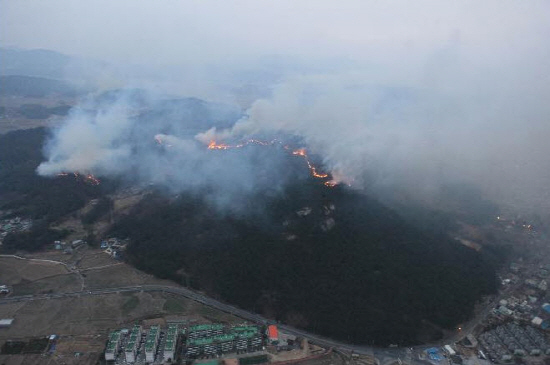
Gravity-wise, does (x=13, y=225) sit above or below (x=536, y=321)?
above

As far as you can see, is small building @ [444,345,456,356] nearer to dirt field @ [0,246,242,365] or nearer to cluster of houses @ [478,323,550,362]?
cluster of houses @ [478,323,550,362]

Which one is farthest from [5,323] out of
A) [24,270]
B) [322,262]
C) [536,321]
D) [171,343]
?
[536,321]

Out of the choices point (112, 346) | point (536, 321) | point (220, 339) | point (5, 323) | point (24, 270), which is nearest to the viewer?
point (112, 346)

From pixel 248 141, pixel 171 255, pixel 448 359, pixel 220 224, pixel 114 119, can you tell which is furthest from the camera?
pixel 114 119

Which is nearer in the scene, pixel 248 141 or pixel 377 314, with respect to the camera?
pixel 377 314

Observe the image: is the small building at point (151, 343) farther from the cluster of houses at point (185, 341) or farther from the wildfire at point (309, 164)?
the wildfire at point (309, 164)

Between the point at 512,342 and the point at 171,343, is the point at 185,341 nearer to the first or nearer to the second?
the point at 171,343

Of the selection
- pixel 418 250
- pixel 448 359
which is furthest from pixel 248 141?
pixel 448 359

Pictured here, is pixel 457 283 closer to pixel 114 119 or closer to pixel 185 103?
pixel 114 119

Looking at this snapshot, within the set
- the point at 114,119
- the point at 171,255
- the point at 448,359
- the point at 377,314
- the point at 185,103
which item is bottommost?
the point at 448,359
